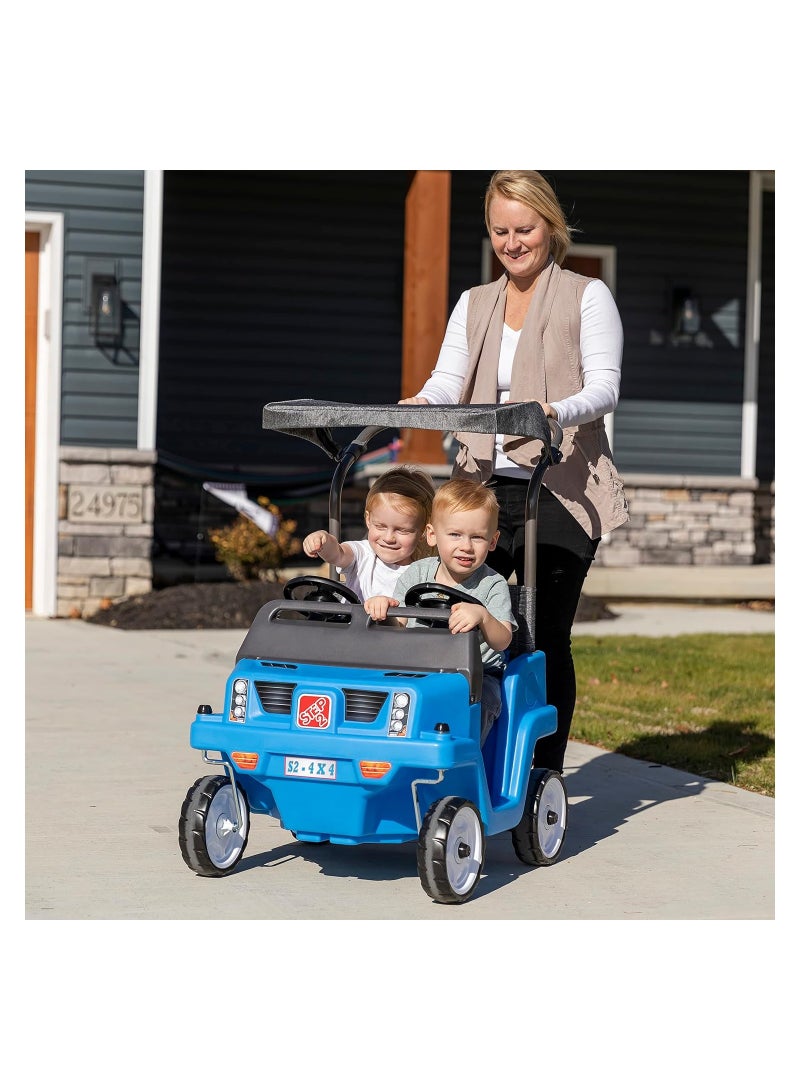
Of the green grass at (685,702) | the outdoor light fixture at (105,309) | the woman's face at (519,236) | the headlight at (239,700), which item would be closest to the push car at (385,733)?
the headlight at (239,700)

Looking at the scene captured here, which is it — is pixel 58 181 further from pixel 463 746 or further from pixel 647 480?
pixel 463 746

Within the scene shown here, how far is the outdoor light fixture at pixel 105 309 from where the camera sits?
10859 mm

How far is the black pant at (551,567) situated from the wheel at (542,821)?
0.86 feet

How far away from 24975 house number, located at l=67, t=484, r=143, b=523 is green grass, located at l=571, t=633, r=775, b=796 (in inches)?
136

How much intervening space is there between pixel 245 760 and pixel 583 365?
1.63 m

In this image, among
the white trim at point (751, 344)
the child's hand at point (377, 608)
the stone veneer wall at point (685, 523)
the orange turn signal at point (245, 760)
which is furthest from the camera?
the white trim at point (751, 344)

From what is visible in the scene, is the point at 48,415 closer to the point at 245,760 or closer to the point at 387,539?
the point at 387,539

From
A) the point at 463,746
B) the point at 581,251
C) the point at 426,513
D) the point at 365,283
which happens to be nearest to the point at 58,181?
the point at 365,283

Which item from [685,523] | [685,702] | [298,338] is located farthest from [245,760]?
[685,523]

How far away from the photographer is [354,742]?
3.87m

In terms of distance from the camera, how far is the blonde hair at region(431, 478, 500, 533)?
13.9 ft

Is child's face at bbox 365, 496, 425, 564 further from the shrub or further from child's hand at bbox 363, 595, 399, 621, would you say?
the shrub

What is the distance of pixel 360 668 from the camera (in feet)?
13.4

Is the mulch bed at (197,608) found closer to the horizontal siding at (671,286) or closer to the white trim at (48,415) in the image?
the white trim at (48,415)
